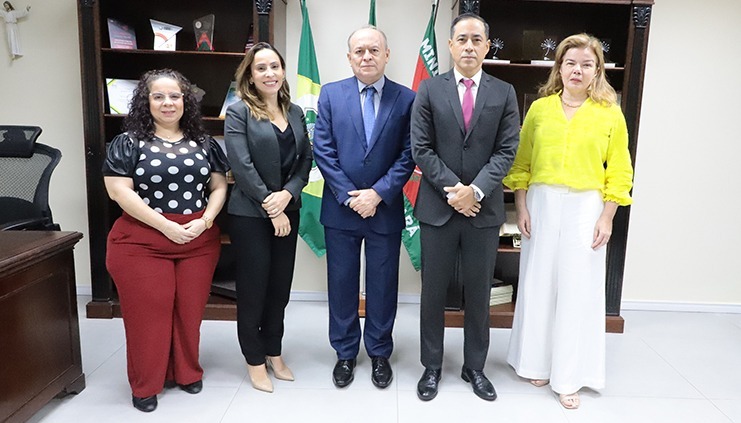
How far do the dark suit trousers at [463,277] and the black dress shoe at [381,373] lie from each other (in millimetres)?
185

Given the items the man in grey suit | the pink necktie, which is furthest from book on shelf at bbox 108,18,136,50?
the pink necktie

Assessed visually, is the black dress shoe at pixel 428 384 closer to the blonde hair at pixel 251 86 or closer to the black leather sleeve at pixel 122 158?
the blonde hair at pixel 251 86

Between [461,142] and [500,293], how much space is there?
1.55 metres

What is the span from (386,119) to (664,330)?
7.56ft

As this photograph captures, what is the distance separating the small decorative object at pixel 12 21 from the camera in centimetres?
334

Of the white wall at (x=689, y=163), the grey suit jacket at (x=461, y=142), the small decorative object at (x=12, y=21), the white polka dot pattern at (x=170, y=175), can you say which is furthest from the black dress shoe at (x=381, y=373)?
the small decorative object at (x=12, y=21)

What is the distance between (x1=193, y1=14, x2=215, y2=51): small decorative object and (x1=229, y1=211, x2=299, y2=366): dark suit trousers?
1383 millimetres

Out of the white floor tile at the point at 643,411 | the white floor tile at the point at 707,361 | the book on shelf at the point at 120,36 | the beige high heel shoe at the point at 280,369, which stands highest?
the book on shelf at the point at 120,36

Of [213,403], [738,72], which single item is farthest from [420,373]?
[738,72]

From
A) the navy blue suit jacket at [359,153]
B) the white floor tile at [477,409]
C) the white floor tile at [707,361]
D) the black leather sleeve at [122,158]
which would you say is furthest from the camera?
the white floor tile at [707,361]

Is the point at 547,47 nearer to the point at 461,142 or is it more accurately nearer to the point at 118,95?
the point at 461,142

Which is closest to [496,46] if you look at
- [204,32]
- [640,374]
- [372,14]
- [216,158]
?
[372,14]

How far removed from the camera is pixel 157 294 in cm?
221

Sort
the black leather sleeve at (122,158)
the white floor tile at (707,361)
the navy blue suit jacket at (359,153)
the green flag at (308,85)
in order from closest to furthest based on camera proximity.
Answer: the black leather sleeve at (122,158)
the navy blue suit jacket at (359,153)
the white floor tile at (707,361)
the green flag at (308,85)
